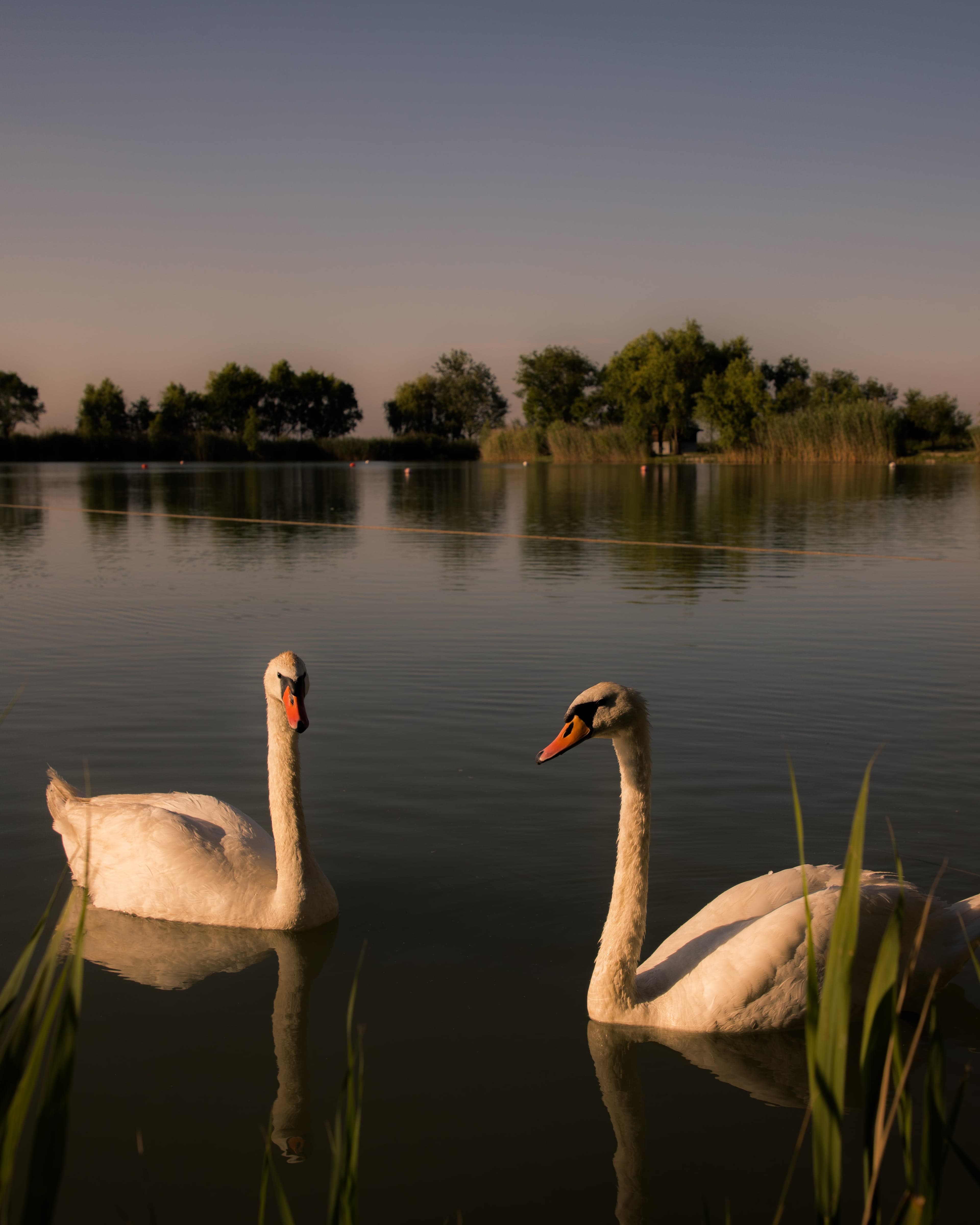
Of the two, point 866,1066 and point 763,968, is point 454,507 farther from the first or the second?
point 866,1066

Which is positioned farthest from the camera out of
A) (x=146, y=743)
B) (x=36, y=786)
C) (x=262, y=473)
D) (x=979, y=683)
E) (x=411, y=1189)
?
(x=262, y=473)

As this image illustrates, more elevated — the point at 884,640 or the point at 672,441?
the point at 672,441

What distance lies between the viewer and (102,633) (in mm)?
12500

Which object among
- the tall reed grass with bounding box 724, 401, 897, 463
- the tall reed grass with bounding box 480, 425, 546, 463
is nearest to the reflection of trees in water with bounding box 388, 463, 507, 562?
the tall reed grass with bounding box 724, 401, 897, 463

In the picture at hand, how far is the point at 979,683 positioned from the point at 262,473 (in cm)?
6704

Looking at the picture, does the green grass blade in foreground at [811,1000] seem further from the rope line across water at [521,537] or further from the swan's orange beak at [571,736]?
the rope line across water at [521,537]

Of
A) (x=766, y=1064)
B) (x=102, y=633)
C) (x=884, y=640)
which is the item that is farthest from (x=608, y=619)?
(x=766, y=1064)

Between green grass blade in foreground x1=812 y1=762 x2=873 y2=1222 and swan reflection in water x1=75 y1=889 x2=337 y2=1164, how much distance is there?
2913 millimetres

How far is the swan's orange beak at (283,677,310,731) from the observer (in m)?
4.84

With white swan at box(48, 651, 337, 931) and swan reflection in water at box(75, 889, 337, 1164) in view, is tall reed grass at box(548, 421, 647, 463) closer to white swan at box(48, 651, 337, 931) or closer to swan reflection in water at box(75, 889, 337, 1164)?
white swan at box(48, 651, 337, 931)

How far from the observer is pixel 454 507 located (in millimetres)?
36188

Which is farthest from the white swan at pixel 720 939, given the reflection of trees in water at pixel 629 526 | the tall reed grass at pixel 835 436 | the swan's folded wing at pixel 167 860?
the tall reed grass at pixel 835 436

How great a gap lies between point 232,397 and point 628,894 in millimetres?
144123

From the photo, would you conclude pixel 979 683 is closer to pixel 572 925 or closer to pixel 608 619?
pixel 608 619
